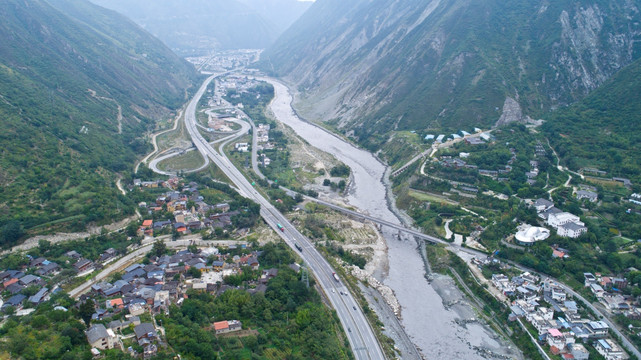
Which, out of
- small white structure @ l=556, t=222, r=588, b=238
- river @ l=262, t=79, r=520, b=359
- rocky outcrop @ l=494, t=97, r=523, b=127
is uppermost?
rocky outcrop @ l=494, t=97, r=523, b=127

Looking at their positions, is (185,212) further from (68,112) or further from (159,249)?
(68,112)

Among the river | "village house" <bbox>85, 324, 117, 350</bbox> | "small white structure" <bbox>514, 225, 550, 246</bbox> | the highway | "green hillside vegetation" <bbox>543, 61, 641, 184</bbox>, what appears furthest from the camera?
"green hillside vegetation" <bbox>543, 61, 641, 184</bbox>

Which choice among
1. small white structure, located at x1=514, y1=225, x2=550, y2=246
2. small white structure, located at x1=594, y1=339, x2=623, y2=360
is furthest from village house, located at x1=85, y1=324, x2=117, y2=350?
small white structure, located at x1=514, y1=225, x2=550, y2=246

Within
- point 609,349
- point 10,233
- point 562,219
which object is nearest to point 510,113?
point 562,219

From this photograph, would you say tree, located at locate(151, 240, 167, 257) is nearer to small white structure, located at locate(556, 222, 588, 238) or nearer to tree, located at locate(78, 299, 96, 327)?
tree, located at locate(78, 299, 96, 327)

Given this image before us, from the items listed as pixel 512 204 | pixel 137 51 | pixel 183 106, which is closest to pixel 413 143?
pixel 512 204

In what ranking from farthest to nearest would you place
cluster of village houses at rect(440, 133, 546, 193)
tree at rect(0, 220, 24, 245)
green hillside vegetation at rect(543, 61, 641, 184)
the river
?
cluster of village houses at rect(440, 133, 546, 193)
green hillside vegetation at rect(543, 61, 641, 184)
tree at rect(0, 220, 24, 245)
the river

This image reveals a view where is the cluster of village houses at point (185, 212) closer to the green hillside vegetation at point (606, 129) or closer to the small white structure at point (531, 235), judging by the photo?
the small white structure at point (531, 235)

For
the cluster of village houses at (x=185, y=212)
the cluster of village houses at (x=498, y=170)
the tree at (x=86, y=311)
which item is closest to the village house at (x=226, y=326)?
the tree at (x=86, y=311)
